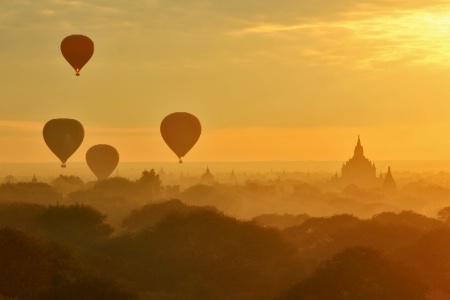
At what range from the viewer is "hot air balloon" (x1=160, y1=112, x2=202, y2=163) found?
89.9m

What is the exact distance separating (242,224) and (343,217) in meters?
16.0

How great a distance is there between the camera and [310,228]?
67.2 meters

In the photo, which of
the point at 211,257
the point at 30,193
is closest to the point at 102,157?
the point at 30,193

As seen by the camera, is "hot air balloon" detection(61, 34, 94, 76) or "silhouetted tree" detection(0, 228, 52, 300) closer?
"silhouetted tree" detection(0, 228, 52, 300)

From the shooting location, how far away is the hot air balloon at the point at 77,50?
254ft

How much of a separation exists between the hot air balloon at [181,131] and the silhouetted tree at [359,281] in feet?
169

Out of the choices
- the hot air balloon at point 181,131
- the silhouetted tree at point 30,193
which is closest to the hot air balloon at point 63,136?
the hot air balloon at point 181,131

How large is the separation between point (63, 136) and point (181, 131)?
18540 mm

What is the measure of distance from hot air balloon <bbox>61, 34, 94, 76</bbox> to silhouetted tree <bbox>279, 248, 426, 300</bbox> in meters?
44.0

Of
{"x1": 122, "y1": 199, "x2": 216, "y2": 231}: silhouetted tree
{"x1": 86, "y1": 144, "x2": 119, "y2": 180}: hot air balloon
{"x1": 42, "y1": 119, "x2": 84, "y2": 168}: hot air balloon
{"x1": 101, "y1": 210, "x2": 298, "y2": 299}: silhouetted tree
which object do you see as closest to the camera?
{"x1": 101, "y1": 210, "x2": 298, "y2": 299}: silhouetted tree

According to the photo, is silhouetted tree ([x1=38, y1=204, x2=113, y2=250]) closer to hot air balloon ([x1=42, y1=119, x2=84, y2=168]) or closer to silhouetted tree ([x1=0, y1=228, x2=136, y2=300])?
silhouetted tree ([x1=0, y1=228, x2=136, y2=300])

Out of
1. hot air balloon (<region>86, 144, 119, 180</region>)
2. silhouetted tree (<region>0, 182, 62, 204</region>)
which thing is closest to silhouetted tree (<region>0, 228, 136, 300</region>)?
silhouetted tree (<region>0, 182, 62, 204</region>)

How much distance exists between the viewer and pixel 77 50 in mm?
78625

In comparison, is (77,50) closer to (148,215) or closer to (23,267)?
(148,215)
